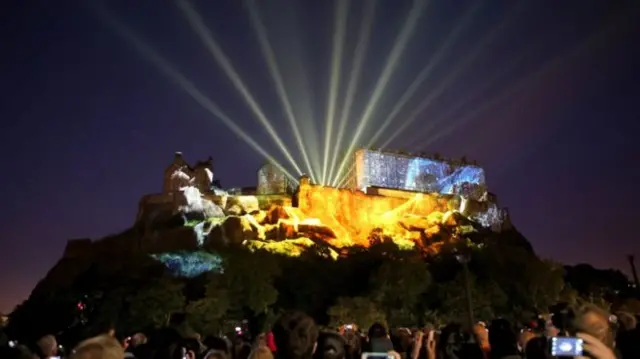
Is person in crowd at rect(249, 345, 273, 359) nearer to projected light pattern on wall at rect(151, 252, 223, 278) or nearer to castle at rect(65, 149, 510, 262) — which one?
projected light pattern on wall at rect(151, 252, 223, 278)

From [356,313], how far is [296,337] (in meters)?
43.0

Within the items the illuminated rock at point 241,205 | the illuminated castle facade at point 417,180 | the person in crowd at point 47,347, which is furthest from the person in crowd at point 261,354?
the illuminated castle facade at point 417,180

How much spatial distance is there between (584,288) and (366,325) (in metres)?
40.2

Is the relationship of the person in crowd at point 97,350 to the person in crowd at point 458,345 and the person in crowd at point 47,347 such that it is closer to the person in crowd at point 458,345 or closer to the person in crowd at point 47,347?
the person in crowd at point 47,347

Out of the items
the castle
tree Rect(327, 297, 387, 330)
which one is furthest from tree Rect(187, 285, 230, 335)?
the castle

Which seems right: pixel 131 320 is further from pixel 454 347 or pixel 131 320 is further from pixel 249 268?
pixel 454 347

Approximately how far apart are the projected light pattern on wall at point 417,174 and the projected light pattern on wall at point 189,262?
31856mm

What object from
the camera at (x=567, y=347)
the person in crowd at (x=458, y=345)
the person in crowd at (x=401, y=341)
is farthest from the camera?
the person in crowd at (x=401, y=341)

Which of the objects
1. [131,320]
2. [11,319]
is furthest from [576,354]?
[11,319]

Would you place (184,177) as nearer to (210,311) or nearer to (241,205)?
(241,205)

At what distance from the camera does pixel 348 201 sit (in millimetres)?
81750

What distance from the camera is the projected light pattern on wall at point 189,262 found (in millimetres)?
64000

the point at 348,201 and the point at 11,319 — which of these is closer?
the point at 11,319

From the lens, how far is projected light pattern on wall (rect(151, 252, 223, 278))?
64.0 meters
